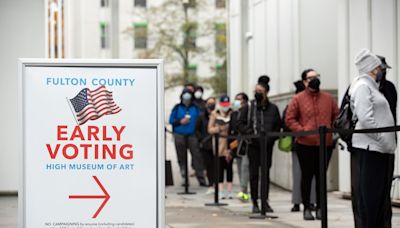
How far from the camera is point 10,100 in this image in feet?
52.6

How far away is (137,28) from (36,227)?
5332 cm

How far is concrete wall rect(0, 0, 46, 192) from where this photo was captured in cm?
1593

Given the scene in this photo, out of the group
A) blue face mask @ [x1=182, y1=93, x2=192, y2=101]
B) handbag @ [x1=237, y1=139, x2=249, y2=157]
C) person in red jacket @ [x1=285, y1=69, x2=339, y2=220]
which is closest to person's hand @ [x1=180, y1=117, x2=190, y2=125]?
blue face mask @ [x1=182, y1=93, x2=192, y2=101]

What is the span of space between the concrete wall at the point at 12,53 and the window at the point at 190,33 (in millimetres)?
37751

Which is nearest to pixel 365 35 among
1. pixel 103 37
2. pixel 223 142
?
pixel 223 142

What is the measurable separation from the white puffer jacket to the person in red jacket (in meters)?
3.26

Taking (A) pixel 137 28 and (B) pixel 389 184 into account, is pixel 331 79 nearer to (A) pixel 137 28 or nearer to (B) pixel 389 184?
(B) pixel 389 184

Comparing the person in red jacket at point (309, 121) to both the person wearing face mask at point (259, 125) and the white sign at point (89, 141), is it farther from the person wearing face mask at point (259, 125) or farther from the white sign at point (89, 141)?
the white sign at point (89, 141)

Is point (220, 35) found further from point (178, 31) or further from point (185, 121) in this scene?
point (185, 121)

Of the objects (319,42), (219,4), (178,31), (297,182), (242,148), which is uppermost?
(219,4)

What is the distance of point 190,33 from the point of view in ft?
181

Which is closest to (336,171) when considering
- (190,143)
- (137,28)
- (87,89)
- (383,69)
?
(190,143)

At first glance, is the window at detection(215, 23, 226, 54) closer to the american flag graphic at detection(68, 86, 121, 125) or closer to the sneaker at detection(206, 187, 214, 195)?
the sneaker at detection(206, 187, 214, 195)

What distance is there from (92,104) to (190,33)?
4894cm
